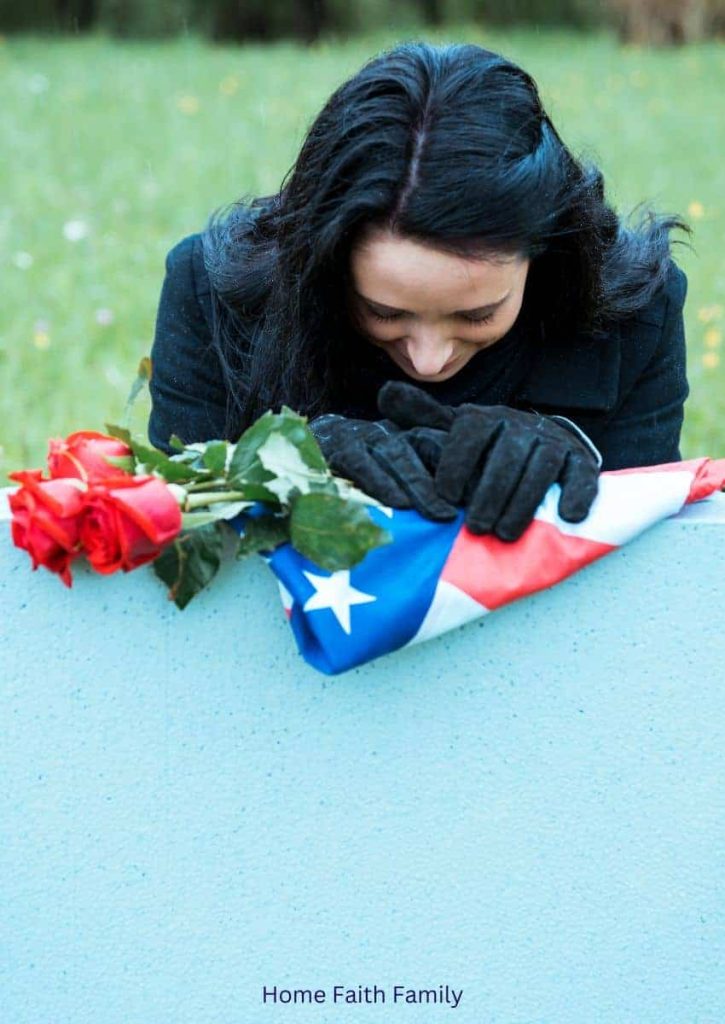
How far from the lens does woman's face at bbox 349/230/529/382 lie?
6.41 feet

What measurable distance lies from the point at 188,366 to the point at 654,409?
0.71 metres

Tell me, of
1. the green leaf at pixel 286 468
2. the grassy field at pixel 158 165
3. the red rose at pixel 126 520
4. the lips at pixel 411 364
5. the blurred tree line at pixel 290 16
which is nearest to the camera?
the red rose at pixel 126 520

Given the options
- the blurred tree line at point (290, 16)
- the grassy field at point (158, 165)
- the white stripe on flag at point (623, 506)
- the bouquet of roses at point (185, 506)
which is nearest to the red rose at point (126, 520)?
the bouquet of roses at point (185, 506)

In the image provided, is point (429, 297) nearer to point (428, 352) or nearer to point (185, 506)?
point (428, 352)

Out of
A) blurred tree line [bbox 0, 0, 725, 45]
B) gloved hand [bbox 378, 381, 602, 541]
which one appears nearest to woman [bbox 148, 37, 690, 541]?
gloved hand [bbox 378, 381, 602, 541]

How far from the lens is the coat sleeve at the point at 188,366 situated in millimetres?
2436

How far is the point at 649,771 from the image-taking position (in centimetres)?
183

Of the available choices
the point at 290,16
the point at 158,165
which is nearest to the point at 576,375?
the point at 158,165

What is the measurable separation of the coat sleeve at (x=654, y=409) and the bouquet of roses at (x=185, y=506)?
804mm

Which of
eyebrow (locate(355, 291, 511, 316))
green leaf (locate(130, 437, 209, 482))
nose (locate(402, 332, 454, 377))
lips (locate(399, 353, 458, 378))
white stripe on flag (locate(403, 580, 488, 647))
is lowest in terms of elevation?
white stripe on flag (locate(403, 580, 488, 647))

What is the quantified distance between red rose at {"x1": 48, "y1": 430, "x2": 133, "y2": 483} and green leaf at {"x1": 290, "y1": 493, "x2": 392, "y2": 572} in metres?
0.20

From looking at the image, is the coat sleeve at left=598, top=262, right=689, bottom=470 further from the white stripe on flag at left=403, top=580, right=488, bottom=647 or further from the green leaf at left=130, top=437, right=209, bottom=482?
the green leaf at left=130, top=437, right=209, bottom=482

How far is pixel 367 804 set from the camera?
1.84 meters

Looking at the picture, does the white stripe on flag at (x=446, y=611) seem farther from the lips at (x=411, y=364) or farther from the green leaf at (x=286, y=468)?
the lips at (x=411, y=364)
